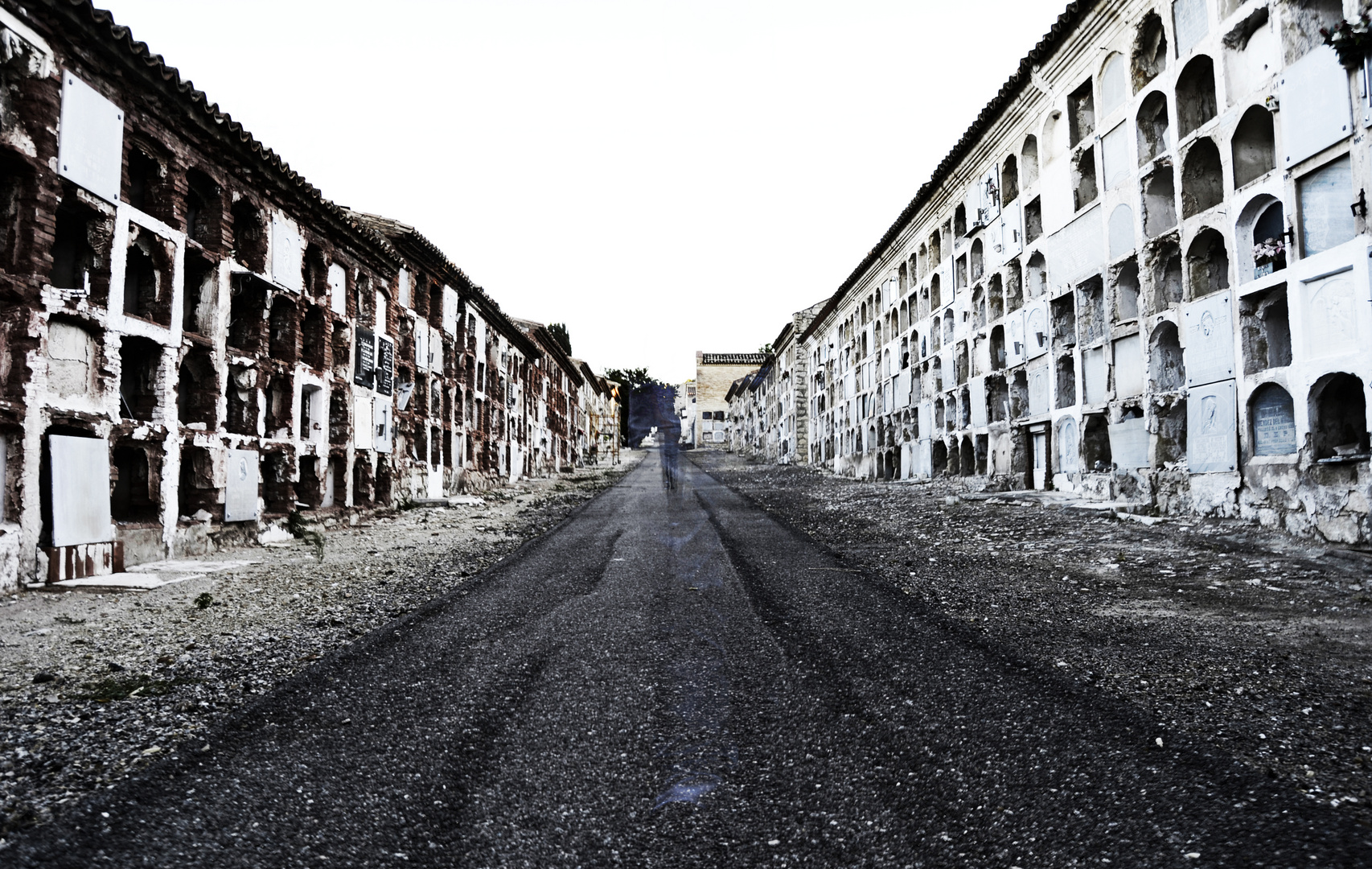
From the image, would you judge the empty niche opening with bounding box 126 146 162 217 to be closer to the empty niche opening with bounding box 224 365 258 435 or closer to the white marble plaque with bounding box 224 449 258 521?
the empty niche opening with bounding box 224 365 258 435

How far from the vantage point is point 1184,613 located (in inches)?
229

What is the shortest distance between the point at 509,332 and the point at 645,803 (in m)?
30.1

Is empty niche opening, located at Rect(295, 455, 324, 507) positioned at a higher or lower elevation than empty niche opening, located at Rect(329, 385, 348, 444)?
lower

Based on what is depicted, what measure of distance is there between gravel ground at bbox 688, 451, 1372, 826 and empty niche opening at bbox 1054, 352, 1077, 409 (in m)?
3.18

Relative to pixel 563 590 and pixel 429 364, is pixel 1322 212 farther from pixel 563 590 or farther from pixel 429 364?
pixel 429 364

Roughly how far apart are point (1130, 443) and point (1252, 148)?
4.71 m

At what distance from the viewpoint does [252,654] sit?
16.7 ft

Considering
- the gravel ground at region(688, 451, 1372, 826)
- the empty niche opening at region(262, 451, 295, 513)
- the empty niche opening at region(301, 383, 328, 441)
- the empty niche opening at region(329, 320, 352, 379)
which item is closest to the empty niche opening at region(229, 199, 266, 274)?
the empty niche opening at region(301, 383, 328, 441)

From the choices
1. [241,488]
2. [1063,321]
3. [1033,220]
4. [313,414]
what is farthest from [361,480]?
[1033,220]

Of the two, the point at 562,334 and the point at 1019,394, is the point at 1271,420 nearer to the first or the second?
the point at 1019,394

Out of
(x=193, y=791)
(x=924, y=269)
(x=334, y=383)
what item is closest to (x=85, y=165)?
(x=334, y=383)

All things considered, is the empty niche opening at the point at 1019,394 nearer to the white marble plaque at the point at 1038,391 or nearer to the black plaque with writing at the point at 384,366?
the white marble plaque at the point at 1038,391

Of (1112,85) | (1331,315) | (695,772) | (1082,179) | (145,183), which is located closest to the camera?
(695,772)

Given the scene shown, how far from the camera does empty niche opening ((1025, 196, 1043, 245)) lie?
52.6 feet
